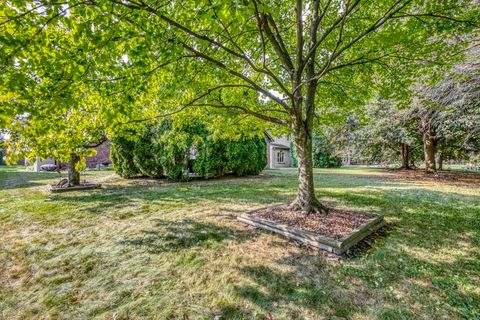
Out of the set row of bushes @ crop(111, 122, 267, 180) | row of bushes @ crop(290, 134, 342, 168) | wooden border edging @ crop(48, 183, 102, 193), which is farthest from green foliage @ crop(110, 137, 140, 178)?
row of bushes @ crop(290, 134, 342, 168)

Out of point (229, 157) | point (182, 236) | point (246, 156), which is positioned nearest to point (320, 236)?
point (182, 236)

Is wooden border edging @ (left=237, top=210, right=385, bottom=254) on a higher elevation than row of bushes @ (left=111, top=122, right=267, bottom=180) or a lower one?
lower

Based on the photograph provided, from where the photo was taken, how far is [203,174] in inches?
480

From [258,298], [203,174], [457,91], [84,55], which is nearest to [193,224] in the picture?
[258,298]

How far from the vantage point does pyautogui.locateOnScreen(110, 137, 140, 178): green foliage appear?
1190cm

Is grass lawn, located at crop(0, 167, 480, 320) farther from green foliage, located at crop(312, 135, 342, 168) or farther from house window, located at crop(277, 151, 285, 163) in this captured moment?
house window, located at crop(277, 151, 285, 163)

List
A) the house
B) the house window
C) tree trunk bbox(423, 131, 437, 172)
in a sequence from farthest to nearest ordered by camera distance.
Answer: the house window
the house
tree trunk bbox(423, 131, 437, 172)

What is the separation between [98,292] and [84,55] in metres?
3.12

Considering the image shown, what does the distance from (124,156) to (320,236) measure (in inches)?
464

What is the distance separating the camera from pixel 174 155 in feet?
36.6

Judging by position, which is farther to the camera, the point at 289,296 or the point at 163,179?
the point at 163,179

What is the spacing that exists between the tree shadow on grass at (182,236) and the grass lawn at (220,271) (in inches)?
0.8

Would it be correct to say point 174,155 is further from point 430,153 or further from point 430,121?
point 430,153

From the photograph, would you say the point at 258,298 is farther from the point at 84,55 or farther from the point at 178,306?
the point at 84,55
